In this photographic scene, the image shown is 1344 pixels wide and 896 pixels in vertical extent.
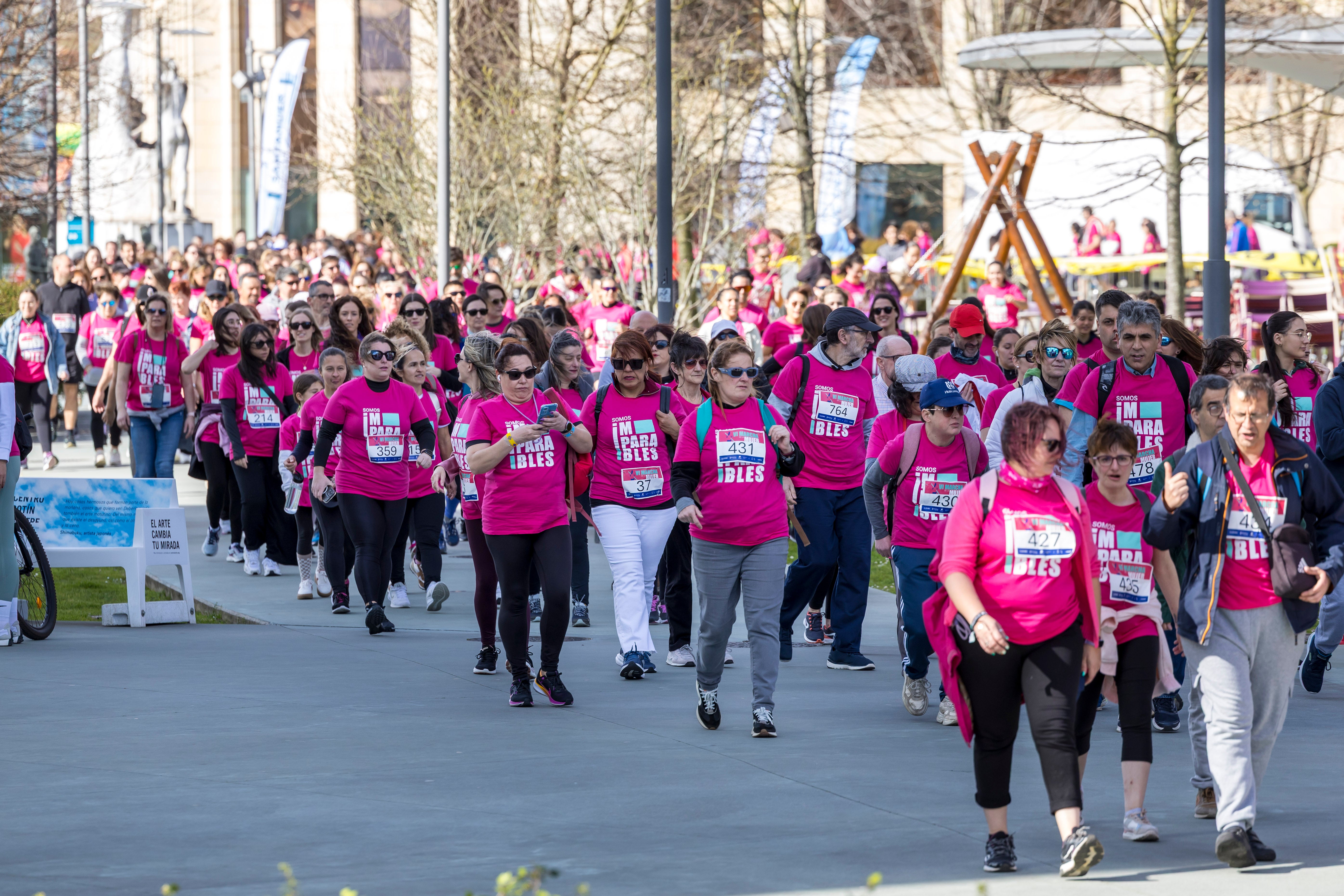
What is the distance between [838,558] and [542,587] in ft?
6.15

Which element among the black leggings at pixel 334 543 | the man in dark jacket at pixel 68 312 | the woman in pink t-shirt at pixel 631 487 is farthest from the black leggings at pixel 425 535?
the man in dark jacket at pixel 68 312

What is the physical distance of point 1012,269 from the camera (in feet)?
103

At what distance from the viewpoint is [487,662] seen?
33.2ft

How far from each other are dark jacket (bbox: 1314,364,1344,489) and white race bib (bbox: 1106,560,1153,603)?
9.47 ft

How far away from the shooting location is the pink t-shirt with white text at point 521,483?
9.12m

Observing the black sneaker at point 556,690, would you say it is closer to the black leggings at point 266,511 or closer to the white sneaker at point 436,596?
the white sneaker at point 436,596

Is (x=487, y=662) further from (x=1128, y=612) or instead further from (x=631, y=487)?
(x=1128, y=612)

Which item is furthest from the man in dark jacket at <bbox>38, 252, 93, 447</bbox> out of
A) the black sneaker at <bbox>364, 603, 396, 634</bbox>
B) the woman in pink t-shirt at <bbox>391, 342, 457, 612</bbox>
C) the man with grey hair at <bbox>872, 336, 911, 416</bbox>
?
the man with grey hair at <bbox>872, 336, 911, 416</bbox>

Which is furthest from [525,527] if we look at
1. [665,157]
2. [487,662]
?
[665,157]

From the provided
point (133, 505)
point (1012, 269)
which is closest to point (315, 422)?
point (133, 505)

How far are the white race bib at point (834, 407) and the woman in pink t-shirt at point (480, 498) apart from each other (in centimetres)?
169

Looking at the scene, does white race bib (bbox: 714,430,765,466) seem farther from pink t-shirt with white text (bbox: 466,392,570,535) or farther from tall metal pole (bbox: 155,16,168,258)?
tall metal pole (bbox: 155,16,168,258)

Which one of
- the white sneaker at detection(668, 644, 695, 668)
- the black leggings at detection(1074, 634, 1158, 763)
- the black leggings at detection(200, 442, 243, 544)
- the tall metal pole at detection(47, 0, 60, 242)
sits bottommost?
the white sneaker at detection(668, 644, 695, 668)

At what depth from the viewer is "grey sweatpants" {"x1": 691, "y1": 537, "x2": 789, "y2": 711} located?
848 cm
